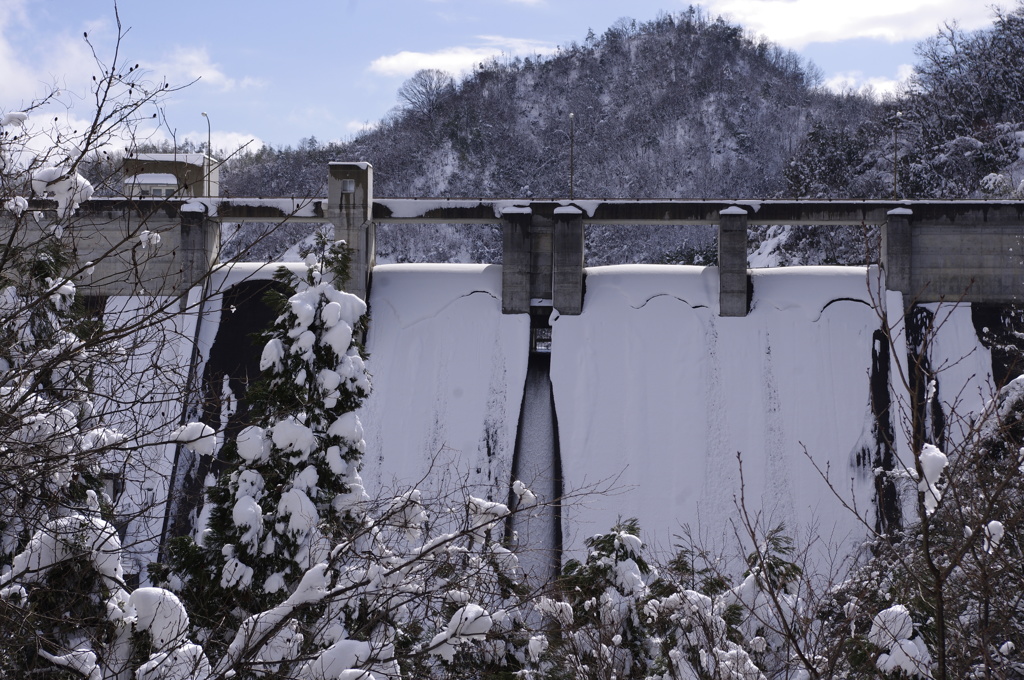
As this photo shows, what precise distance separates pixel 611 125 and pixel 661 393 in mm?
51918

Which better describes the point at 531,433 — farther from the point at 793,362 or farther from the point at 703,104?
the point at 703,104

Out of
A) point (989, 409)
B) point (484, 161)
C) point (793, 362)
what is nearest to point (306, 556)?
point (989, 409)

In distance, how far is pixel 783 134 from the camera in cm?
6512

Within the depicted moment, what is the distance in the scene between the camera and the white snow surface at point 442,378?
720 inches

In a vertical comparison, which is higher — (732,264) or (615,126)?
(615,126)

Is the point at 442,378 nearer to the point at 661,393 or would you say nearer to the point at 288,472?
the point at 661,393

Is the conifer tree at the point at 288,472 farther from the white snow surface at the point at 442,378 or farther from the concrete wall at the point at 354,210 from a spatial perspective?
the concrete wall at the point at 354,210

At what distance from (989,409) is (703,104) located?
226 ft

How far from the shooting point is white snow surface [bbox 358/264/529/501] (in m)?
18.3

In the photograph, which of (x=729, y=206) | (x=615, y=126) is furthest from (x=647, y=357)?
(x=615, y=126)

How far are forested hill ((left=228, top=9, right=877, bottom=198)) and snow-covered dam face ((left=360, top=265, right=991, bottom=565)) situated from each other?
40016mm

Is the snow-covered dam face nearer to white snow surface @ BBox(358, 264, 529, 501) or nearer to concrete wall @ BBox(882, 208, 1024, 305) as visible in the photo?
white snow surface @ BBox(358, 264, 529, 501)

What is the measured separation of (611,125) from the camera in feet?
224

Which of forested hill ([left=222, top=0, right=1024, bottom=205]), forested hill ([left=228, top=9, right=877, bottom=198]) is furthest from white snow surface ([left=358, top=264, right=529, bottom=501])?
forested hill ([left=228, top=9, right=877, bottom=198])
